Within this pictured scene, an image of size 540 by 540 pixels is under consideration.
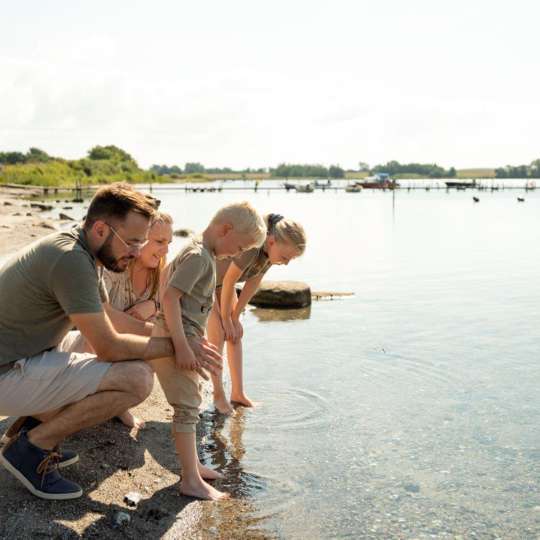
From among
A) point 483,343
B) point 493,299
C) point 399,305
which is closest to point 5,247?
point 399,305

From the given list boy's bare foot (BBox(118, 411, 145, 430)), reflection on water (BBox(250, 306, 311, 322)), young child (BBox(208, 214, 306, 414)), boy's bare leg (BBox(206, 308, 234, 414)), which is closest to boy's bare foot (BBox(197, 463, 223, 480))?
boy's bare foot (BBox(118, 411, 145, 430))

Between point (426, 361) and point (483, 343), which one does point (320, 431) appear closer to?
point (426, 361)

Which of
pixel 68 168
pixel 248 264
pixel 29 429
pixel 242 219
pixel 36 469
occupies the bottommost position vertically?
pixel 36 469

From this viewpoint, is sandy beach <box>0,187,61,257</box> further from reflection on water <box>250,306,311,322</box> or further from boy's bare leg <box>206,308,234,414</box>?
boy's bare leg <box>206,308,234,414</box>

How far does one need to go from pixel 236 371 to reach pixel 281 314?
521 centimetres

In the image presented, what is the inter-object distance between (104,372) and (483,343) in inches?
260

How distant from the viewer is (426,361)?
8.30m

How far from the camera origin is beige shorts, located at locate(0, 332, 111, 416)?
3.70 meters

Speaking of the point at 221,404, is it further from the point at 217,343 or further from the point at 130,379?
the point at 130,379

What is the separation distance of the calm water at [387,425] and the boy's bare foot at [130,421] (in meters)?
0.51

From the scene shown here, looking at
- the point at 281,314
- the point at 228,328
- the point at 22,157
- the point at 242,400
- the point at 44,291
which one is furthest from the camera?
the point at 22,157

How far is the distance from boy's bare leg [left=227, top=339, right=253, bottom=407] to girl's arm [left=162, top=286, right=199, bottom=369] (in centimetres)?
206

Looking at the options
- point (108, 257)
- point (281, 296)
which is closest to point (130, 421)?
point (108, 257)

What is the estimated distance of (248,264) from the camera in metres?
5.55
